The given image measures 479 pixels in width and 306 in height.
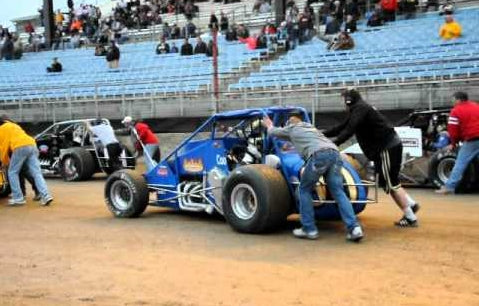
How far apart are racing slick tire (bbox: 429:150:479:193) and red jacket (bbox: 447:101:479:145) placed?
0.84m

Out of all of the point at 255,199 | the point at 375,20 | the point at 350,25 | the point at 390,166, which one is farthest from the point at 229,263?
the point at 375,20

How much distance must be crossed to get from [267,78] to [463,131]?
10954mm

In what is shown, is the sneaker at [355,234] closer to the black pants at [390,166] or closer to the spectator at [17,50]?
the black pants at [390,166]

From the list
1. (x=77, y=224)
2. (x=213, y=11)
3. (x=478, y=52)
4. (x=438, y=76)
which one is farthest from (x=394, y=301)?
(x=213, y=11)

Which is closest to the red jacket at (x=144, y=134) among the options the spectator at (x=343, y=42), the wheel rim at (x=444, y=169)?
the wheel rim at (x=444, y=169)

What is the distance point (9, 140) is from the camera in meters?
11.7

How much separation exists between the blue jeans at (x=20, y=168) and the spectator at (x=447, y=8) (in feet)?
49.7

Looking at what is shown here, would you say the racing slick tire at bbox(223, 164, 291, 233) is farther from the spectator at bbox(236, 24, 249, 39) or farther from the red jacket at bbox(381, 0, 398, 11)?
the spectator at bbox(236, 24, 249, 39)

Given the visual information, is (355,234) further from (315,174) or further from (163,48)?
(163,48)

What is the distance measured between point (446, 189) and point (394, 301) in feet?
23.4

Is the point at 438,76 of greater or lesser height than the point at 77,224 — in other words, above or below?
above

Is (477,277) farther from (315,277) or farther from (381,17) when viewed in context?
(381,17)

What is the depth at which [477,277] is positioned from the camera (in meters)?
6.14

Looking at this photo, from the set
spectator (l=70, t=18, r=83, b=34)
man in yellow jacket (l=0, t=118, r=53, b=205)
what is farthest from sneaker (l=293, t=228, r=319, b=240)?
spectator (l=70, t=18, r=83, b=34)
